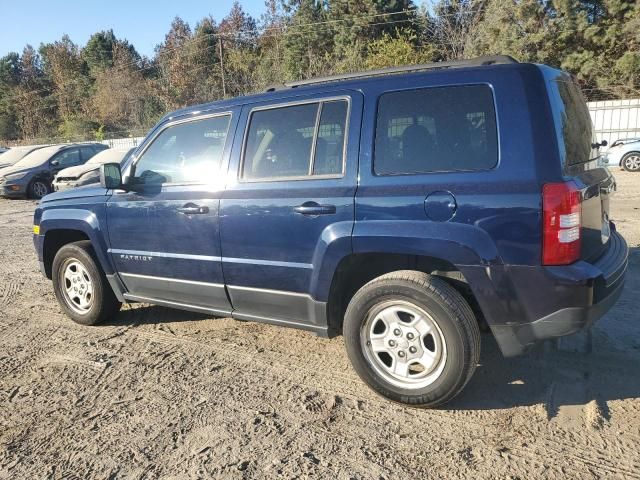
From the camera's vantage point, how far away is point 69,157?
54.2 ft

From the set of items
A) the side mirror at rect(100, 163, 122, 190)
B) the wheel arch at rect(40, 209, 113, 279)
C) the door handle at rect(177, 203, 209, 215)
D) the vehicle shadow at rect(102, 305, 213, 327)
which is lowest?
the vehicle shadow at rect(102, 305, 213, 327)

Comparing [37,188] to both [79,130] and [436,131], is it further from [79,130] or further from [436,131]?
[79,130]

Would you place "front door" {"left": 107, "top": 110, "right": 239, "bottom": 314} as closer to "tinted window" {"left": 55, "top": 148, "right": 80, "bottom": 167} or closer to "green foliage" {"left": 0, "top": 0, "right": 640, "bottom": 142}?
"tinted window" {"left": 55, "top": 148, "right": 80, "bottom": 167}

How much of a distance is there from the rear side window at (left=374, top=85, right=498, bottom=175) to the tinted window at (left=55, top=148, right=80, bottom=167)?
622 inches

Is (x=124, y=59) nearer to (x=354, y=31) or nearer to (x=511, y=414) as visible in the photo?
(x=354, y=31)

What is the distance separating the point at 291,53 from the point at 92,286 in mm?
38935

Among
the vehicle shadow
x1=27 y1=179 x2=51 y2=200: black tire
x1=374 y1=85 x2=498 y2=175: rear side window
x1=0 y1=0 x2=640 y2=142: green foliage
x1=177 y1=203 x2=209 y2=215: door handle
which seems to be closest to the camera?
x1=374 y1=85 x2=498 y2=175: rear side window

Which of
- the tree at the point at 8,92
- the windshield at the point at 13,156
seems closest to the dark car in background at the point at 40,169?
the windshield at the point at 13,156

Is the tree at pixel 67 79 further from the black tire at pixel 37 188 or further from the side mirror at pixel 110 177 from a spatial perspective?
the side mirror at pixel 110 177

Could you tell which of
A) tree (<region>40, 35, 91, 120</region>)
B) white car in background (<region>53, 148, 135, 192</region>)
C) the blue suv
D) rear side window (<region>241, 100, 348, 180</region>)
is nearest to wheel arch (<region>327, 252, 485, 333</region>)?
the blue suv

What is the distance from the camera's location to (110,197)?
4312mm

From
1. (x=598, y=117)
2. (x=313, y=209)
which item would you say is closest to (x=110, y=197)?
(x=313, y=209)

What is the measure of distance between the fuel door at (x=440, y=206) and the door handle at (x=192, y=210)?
66.4 inches

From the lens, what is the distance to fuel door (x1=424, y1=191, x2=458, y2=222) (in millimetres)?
2799
